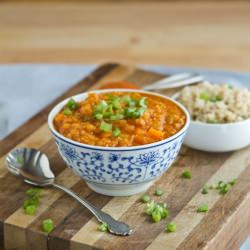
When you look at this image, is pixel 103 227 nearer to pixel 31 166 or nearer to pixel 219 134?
pixel 31 166

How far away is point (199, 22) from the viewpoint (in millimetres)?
4875

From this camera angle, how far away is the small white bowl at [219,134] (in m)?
2.49

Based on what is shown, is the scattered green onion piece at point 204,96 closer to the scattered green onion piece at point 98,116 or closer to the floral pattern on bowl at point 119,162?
the floral pattern on bowl at point 119,162

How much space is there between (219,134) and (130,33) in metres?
2.34

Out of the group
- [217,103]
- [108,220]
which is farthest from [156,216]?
[217,103]

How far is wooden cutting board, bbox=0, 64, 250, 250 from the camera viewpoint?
80.7 inches

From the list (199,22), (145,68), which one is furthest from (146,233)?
(199,22)

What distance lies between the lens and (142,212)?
2197 millimetres

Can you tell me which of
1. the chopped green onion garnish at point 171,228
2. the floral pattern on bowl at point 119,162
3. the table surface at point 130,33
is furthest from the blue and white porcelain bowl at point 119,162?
the table surface at point 130,33

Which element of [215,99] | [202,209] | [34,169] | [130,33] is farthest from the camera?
[130,33]

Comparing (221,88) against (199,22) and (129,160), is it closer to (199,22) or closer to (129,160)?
(129,160)

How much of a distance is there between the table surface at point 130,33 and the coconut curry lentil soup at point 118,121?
186 cm

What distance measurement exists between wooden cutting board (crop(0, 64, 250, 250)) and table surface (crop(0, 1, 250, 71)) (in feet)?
5.63

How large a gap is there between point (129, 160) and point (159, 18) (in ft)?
9.73
